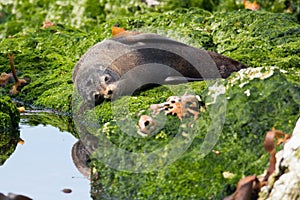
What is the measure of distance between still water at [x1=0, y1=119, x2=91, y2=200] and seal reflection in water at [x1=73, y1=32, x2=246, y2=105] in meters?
0.90

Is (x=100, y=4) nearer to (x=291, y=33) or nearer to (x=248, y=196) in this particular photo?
(x=291, y=33)

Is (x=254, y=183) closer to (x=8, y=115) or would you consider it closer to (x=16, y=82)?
(x=8, y=115)

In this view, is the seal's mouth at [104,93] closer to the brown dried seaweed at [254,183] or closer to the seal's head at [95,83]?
the seal's head at [95,83]

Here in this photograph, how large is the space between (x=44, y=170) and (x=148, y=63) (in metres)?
2.19

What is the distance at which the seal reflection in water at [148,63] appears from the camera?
24.8 ft

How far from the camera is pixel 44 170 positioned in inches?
234

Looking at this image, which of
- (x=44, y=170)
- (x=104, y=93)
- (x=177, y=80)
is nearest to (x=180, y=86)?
(x=177, y=80)

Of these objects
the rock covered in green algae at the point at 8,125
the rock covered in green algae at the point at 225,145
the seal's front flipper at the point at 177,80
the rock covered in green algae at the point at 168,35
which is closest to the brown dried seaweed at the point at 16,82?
the rock covered in green algae at the point at 168,35

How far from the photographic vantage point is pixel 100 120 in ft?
22.4

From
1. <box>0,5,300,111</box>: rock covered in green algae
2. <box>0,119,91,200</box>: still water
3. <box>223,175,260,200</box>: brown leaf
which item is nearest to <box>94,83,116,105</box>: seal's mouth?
<box>0,119,91,200</box>: still water

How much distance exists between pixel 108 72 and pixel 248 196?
10.2 feet

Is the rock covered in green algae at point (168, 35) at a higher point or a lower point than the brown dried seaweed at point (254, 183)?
lower

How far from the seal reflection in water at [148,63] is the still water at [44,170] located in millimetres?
900

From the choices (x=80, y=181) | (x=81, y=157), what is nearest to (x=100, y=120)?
(x=81, y=157)
